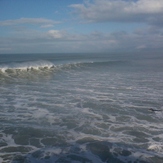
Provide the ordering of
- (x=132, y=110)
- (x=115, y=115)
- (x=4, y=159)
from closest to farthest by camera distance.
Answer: (x=4, y=159) → (x=115, y=115) → (x=132, y=110)

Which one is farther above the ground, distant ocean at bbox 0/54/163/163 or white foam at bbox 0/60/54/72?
white foam at bbox 0/60/54/72

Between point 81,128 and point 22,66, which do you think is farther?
point 22,66

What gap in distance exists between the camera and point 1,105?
20.5 meters

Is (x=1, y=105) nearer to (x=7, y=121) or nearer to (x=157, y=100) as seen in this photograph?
(x=7, y=121)

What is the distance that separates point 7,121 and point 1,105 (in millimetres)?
4787

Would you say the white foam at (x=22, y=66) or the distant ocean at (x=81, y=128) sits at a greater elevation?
the white foam at (x=22, y=66)

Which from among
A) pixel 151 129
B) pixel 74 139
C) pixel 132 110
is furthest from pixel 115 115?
pixel 74 139

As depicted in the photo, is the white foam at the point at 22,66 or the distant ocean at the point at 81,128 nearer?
the distant ocean at the point at 81,128

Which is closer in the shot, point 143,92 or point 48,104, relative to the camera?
point 48,104

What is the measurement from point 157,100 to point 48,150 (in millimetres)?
13589

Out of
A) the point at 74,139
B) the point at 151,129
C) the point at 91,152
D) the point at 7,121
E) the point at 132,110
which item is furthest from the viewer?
the point at 132,110

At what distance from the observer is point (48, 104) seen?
69.0ft

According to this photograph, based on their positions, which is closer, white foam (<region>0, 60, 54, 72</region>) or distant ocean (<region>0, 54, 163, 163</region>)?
distant ocean (<region>0, 54, 163, 163</region>)

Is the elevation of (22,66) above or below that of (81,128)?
above
